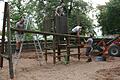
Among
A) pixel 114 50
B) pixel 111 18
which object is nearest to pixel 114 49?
pixel 114 50

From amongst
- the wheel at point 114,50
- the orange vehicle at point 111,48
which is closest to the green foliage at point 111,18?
the orange vehicle at point 111,48

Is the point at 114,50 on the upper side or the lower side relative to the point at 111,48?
lower

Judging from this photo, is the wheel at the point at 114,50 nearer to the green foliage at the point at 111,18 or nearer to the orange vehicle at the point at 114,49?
the orange vehicle at the point at 114,49

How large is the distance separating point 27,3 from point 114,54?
19.5 meters

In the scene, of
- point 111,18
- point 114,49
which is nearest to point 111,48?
point 114,49

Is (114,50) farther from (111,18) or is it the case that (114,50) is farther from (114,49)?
(111,18)

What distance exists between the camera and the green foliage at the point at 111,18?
33375mm

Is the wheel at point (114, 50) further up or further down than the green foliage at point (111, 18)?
further down

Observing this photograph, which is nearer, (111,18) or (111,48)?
(111,48)

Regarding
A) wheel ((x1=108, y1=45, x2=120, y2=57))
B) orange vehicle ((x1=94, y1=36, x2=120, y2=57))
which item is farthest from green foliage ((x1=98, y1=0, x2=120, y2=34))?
wheel ((x1=108, y1=45, x2=120, y2=57))

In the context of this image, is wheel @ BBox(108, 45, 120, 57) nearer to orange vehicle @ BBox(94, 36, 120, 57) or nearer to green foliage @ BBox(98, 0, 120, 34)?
orange vehicle @ BBox(94, 36, 120, 57)

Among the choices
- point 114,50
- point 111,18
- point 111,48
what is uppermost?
point 111,18

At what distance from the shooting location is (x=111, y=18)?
34.3 metres

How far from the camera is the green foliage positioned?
109 feet
